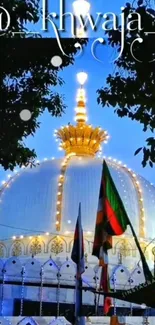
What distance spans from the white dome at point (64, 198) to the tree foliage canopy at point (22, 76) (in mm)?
9677

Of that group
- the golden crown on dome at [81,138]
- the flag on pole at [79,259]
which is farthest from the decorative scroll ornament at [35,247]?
the flag on pole at [79,259]

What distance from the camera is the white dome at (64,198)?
15867 millimetres

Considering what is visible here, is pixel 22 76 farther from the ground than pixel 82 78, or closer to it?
closer to it

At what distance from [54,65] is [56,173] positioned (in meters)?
11.2

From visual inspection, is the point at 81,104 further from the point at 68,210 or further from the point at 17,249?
the point at 17,249

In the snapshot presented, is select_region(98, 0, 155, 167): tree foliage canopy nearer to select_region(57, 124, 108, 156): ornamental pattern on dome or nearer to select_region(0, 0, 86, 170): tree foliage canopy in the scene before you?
select_region(0, 0, 86, 170): tree foliage canopy

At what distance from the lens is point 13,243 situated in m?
15.5

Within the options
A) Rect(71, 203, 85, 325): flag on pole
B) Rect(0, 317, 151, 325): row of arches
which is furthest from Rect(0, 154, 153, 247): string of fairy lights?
Rect(71, 203, 85, 325): flag on pole

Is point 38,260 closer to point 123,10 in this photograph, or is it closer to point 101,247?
point 101,247

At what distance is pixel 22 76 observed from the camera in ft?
19.4

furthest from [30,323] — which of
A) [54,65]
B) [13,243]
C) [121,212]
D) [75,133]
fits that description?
[75,133]

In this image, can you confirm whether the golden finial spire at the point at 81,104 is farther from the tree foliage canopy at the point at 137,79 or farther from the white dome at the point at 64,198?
the tree foliage canopy at the point at 137,79

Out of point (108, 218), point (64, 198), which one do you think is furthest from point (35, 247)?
point (108, 218)

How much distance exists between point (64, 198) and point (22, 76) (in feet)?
35.0
